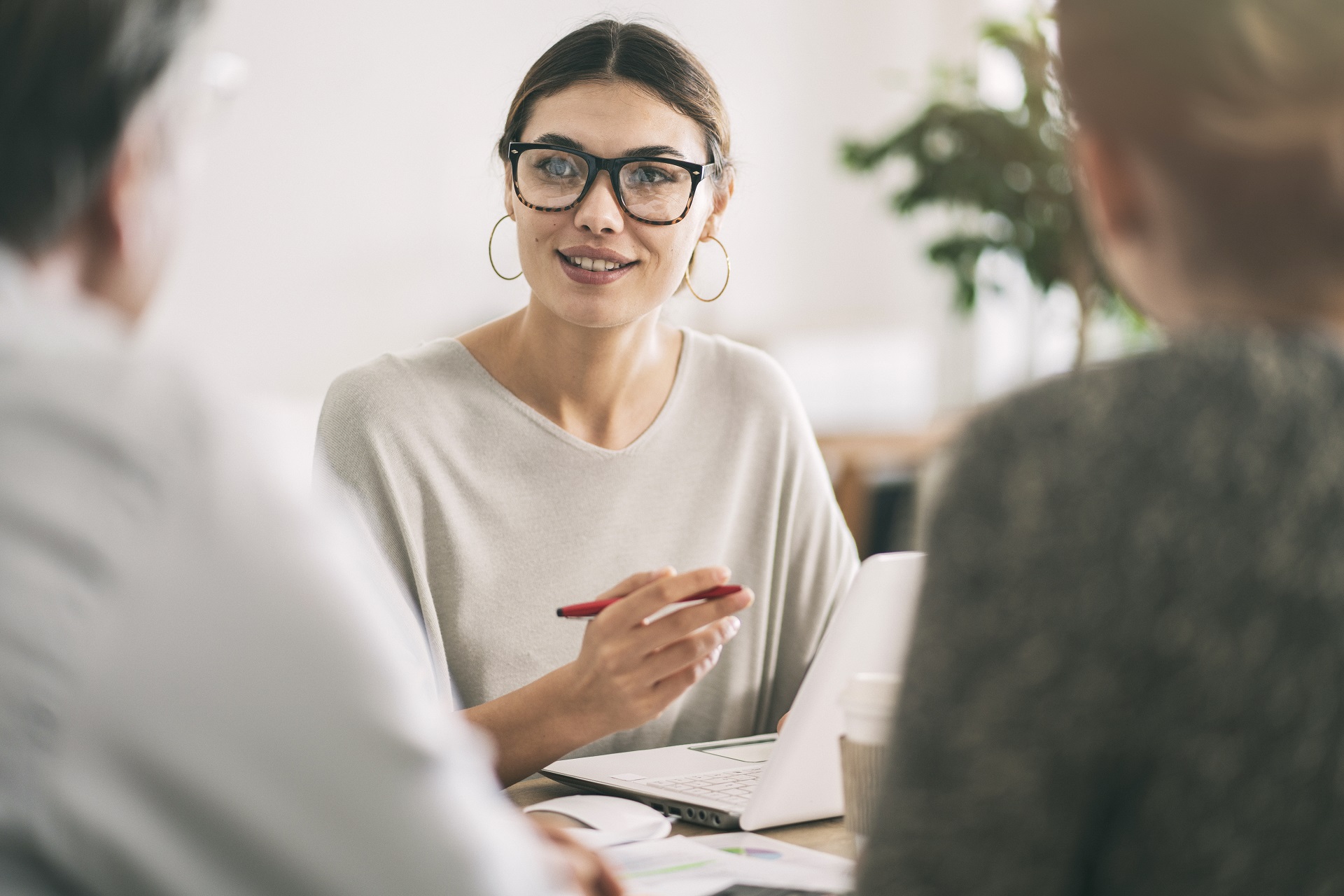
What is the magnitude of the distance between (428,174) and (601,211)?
9.89 ft

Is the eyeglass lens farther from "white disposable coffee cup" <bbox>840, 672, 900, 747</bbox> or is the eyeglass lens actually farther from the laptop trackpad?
"white disposable coffee cup" <bbox>840, 672, 900, 747</bbox>

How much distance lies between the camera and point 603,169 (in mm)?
1592

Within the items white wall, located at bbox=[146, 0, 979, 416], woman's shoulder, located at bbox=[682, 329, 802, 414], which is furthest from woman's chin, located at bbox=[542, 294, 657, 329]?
white wall, located at bbox=[146, 0, 979, 416]

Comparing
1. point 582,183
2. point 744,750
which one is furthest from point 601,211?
point 744,750

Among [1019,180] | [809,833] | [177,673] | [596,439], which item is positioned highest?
[1019,180]

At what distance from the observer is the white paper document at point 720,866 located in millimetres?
931

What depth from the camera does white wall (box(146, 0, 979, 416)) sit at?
12.8ft

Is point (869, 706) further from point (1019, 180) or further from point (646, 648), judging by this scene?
point (1019, 180)

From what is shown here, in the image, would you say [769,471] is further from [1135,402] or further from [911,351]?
[911,351]

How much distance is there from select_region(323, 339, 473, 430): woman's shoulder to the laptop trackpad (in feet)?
1.83

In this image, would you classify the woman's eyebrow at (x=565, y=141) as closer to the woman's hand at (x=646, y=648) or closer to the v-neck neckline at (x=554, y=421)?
the v-neck neckline at (x=554, y=421)

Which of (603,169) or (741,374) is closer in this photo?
(603,169)

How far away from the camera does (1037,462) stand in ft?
1.89

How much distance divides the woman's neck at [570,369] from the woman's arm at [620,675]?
0.47 meters
